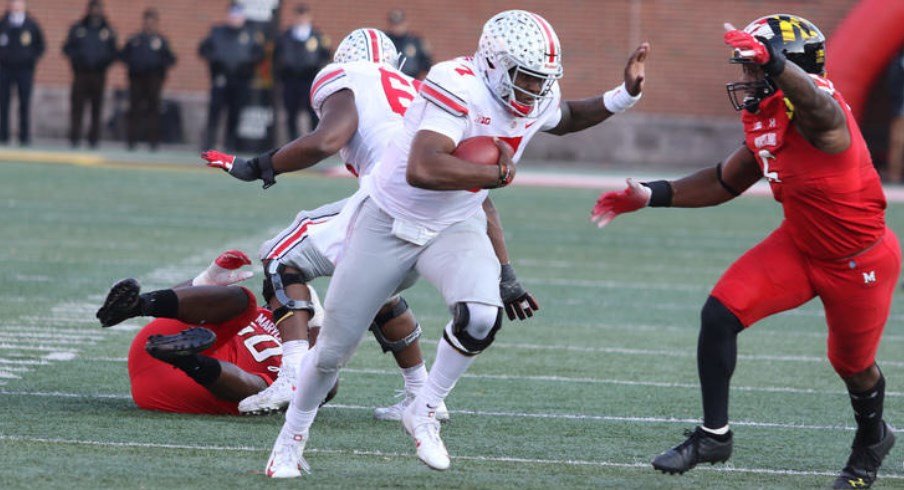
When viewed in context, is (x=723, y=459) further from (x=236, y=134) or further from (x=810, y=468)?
(x=236, y=134)

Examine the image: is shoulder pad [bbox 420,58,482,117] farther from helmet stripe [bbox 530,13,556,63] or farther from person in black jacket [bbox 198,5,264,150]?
person in black jacket [bbox 198,5,264,150]

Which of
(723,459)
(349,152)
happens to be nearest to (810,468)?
(723,459)

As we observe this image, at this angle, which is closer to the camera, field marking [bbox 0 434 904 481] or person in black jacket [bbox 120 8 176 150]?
field marking [bbox 0 434 904 481]

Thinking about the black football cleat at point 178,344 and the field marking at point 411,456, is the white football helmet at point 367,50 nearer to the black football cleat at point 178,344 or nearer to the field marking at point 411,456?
the black football cleat at point 178,344

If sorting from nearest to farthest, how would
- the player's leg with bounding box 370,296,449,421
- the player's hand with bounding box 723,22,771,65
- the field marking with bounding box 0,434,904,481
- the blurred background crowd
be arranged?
the player's hand with bounding box 723,22,771,65 → the field marking with bounding box 0,434,904,481 → the player's leg with bounding box 370,296,449,421 → the blurred background crowd

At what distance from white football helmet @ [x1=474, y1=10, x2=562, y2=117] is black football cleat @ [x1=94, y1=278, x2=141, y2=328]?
6.40 feet

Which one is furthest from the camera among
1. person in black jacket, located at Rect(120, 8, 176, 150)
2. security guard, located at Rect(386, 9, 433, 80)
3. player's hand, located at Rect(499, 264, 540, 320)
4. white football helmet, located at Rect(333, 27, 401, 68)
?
person in black jacket, located at Rect(120, 8, 176, 150)

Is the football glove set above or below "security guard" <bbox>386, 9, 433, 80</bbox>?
above

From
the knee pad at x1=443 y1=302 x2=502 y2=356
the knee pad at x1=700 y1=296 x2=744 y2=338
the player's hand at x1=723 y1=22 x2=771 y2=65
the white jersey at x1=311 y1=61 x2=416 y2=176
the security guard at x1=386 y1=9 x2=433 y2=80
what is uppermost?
the player's hand at x1=723 y1=22 x2=771 y2=65

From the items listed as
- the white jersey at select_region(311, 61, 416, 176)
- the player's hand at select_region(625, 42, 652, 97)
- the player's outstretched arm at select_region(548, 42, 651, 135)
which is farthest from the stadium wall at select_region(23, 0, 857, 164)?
→ the player's hand at select_region(625, 42, 652, 97)

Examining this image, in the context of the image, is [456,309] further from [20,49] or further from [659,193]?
[20,49]

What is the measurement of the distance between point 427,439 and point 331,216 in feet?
5.25

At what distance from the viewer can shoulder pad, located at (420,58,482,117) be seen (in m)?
5.06

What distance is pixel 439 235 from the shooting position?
5203mm
